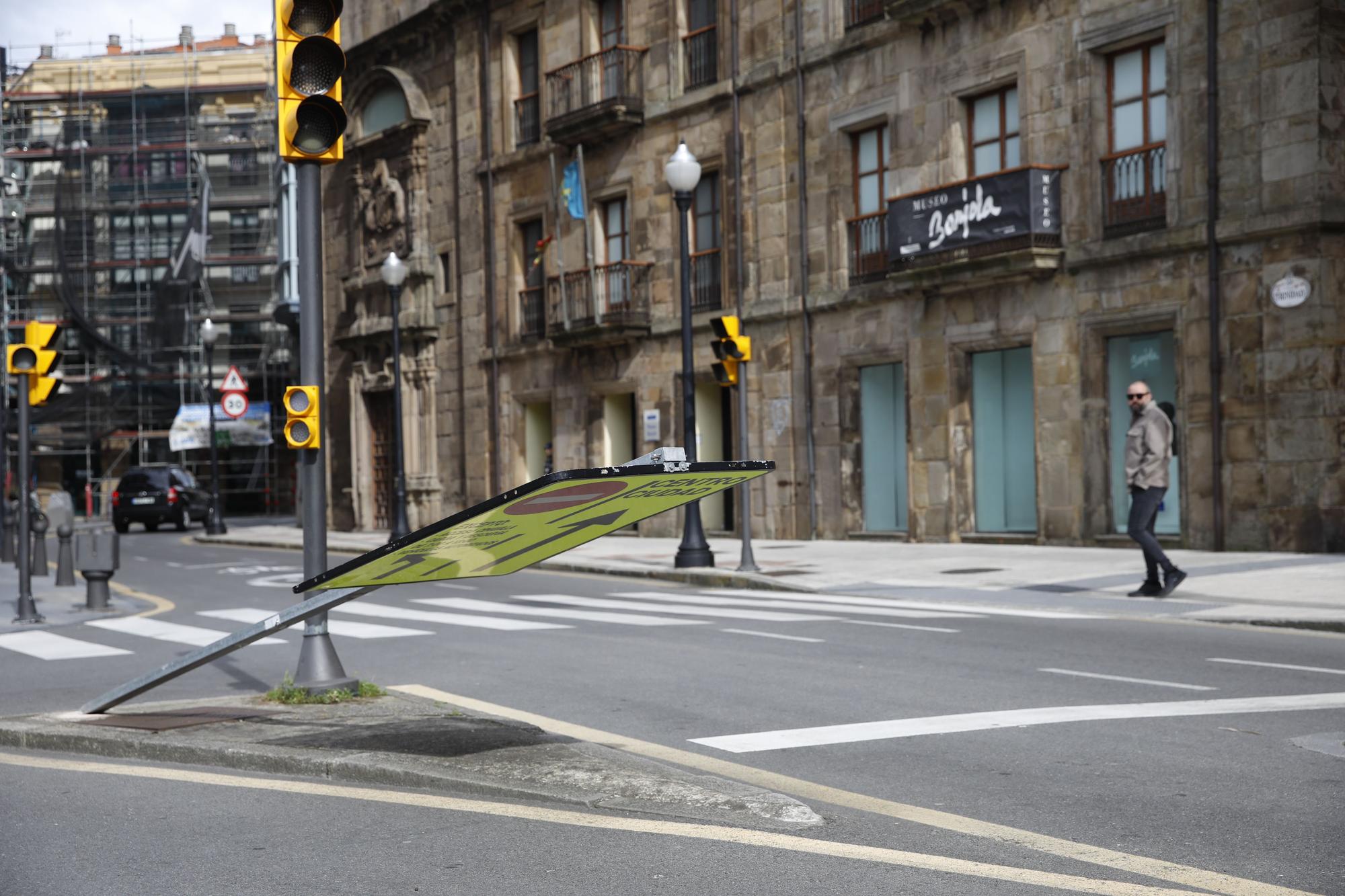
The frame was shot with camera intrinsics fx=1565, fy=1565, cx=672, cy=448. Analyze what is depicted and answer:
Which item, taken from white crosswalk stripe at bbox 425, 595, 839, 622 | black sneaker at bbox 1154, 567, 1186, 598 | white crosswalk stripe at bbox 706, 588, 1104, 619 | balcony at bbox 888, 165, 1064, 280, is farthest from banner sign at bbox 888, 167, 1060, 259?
white crosswalk stripe at bbox 425, 595, 839, 622

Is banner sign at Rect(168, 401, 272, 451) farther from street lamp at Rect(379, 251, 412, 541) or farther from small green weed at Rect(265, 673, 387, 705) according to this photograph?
small green weed at Rect(265, 673, 387, 705)

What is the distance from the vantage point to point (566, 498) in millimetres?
5027

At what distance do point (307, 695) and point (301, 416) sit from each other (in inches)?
54.8

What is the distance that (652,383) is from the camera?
2827cm

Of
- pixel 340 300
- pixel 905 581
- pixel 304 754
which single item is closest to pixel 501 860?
pixel 304 754

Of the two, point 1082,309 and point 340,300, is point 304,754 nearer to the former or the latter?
point 1082,309

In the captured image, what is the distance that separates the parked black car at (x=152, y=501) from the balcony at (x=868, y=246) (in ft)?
76.8

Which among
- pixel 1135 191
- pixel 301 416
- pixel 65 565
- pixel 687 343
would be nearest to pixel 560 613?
pixel 687 343

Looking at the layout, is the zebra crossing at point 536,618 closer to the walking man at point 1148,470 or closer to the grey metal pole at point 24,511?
the grey metal pole at point 24,511

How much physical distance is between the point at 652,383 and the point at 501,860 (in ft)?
77.1

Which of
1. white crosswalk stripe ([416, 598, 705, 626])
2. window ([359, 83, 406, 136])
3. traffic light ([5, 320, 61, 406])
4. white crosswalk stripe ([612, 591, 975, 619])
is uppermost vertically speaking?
window ([359, 83, 406, 136])

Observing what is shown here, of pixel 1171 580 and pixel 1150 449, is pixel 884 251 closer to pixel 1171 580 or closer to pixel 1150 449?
pixel 1150 449

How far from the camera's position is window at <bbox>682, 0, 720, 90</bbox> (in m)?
26.9

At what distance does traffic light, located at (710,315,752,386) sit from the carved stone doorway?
754 inches
